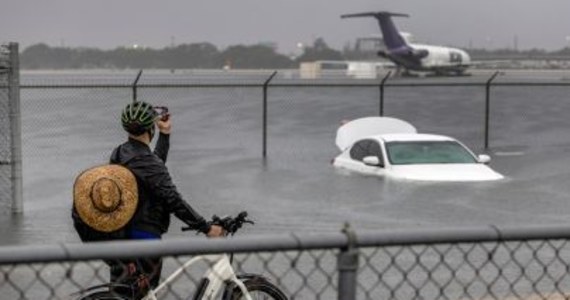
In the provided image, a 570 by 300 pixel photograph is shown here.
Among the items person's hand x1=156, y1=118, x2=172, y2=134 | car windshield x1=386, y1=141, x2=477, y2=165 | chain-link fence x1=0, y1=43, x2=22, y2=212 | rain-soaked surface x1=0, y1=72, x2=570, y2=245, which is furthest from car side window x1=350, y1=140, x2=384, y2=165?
person's hand x1=156, y1=118, x2=172, y2=134

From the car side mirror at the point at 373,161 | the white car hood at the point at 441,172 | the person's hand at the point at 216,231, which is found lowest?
the white car hood at the point at 441,172

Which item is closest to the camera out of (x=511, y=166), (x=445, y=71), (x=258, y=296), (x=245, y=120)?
(x=258, y=296)

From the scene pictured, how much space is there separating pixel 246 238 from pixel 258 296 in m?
2.45

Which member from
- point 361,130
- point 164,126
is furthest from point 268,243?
point 361,130

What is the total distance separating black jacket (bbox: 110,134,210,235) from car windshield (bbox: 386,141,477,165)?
482 inches

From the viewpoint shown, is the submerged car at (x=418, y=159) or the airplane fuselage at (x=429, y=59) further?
the airplane fuselage at (x=429, y=59)

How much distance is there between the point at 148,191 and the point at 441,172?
40.5 ft

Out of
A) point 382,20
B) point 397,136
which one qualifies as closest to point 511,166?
point 397,136

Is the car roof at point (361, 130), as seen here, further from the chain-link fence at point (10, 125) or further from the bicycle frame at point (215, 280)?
the bicycle frame at point (215, 280)

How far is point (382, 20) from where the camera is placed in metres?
116

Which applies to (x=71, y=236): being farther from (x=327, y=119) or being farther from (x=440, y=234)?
(x=327, y=119)

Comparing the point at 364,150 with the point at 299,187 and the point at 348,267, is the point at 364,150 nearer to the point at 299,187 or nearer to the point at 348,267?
the point at 299,187

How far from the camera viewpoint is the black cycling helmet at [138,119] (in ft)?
19.1

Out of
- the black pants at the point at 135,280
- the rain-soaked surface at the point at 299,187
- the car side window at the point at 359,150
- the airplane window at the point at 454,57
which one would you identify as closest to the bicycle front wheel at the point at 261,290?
the black pants at the point at 135,280
